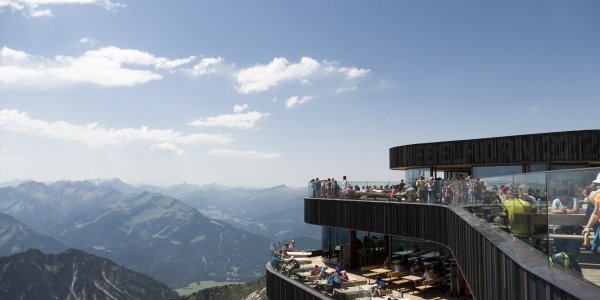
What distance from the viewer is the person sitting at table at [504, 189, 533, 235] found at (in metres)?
8.04

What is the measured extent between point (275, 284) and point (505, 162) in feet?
60.5

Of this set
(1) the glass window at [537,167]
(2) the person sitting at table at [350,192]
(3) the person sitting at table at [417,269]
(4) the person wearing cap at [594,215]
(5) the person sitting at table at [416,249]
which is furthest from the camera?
(1) the glass window at [537,167]

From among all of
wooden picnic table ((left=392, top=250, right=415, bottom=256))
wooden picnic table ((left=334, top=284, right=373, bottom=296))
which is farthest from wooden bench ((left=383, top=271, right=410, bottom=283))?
wooden picnic table ((left=334, top=284, right=373, bottom=296))

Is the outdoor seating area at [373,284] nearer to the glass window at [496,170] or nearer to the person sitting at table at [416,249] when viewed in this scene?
the person sitting at table at [416,249]

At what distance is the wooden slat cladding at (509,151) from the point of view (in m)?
30.6

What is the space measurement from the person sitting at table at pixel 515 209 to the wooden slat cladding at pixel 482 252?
0.83ft

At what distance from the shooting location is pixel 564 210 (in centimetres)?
585

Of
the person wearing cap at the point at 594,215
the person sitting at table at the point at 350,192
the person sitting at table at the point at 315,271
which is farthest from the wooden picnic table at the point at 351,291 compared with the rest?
the person wearing cap at the point at 594,215

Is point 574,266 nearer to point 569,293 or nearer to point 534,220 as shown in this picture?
point 569,293

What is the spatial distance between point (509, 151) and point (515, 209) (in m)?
27.2

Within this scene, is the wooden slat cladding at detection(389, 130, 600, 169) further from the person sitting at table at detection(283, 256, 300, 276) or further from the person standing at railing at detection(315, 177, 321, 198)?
the person sitting at table at detection(283, 256, 300, 276)

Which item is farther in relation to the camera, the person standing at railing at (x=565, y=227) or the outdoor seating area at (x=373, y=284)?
the outdoor seating area at (x=373, y=284)

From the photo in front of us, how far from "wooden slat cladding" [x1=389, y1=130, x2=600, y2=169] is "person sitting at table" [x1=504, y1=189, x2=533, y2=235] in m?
24.5

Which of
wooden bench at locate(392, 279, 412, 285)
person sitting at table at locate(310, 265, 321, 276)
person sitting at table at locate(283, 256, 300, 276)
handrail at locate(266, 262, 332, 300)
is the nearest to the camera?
handrail at locate(266, 262, 332, 300)
